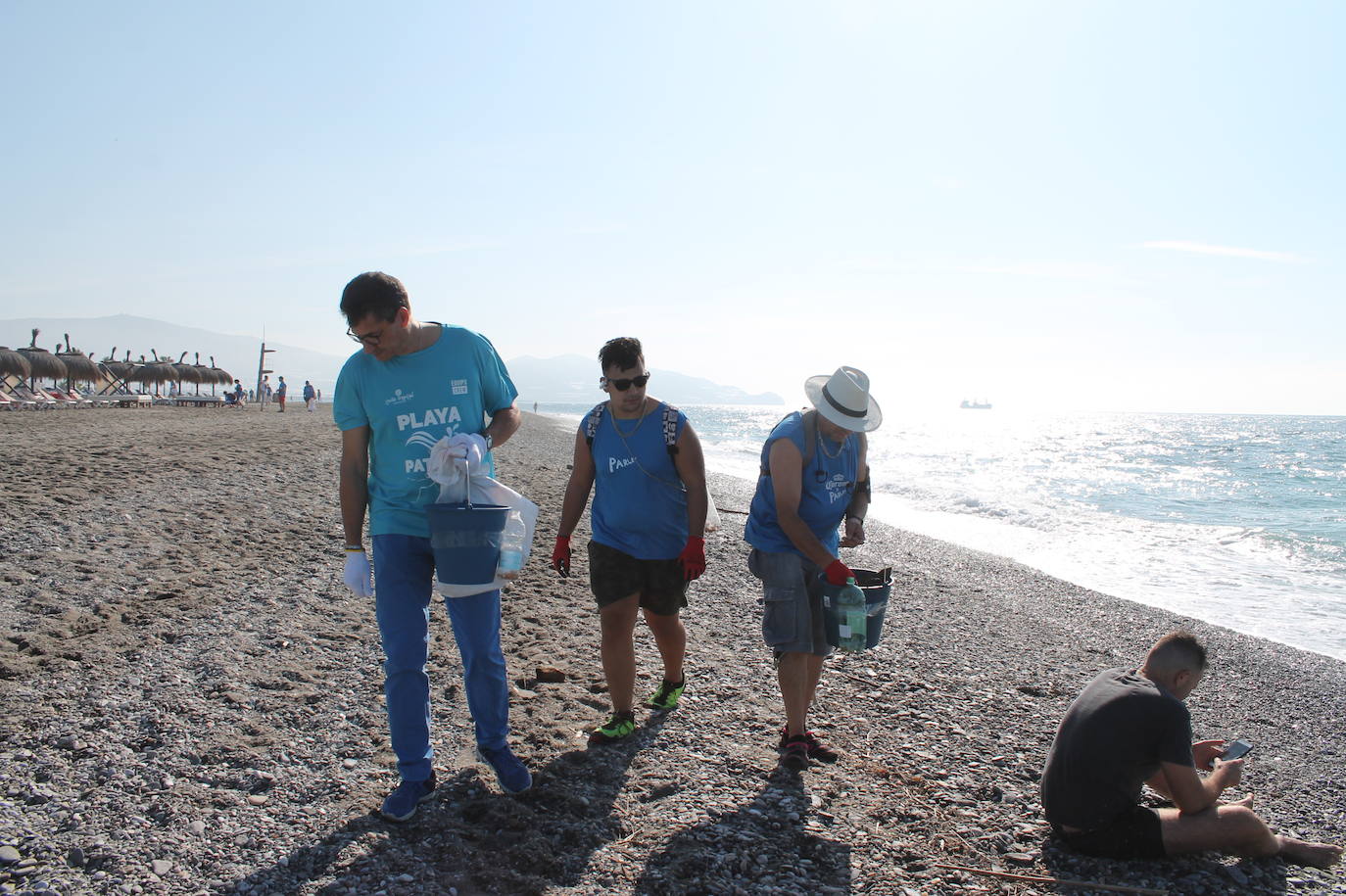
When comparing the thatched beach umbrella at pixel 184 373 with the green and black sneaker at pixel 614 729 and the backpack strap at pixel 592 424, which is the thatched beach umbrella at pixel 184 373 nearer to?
the backpack strap at pixel 592 424

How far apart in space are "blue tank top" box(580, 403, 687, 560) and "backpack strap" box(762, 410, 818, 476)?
437 mm

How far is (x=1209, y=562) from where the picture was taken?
1227cm

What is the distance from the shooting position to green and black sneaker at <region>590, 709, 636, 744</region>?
11.8 ft

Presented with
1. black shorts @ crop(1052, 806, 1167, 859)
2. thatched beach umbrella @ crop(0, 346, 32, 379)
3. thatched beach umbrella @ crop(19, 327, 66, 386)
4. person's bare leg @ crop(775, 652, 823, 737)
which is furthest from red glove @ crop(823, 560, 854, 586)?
thatched beach umbrella @ crop(19, 327, 66, 386)

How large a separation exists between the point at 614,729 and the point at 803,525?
4.24 feet

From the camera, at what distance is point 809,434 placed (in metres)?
3.41

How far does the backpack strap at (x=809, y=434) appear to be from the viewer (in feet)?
11.1

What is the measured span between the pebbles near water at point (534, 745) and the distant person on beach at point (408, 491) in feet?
1.21

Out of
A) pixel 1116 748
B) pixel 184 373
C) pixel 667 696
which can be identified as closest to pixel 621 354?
pixel 667 696

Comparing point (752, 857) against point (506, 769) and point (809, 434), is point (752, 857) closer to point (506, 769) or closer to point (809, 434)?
point (506, 769)

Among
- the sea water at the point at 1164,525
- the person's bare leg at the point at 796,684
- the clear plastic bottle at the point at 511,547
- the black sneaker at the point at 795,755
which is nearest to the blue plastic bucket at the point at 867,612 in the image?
the person's bare leg at the point at 796,684

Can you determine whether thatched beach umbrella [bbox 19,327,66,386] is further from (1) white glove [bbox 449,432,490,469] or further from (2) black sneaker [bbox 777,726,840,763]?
(2) black sneaker [bbox 777,726,840,763]

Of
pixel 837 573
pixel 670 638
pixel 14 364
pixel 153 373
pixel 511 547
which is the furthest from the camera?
pixel 153 373

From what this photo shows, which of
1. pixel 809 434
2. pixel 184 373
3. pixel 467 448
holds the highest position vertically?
pixel 184 373
